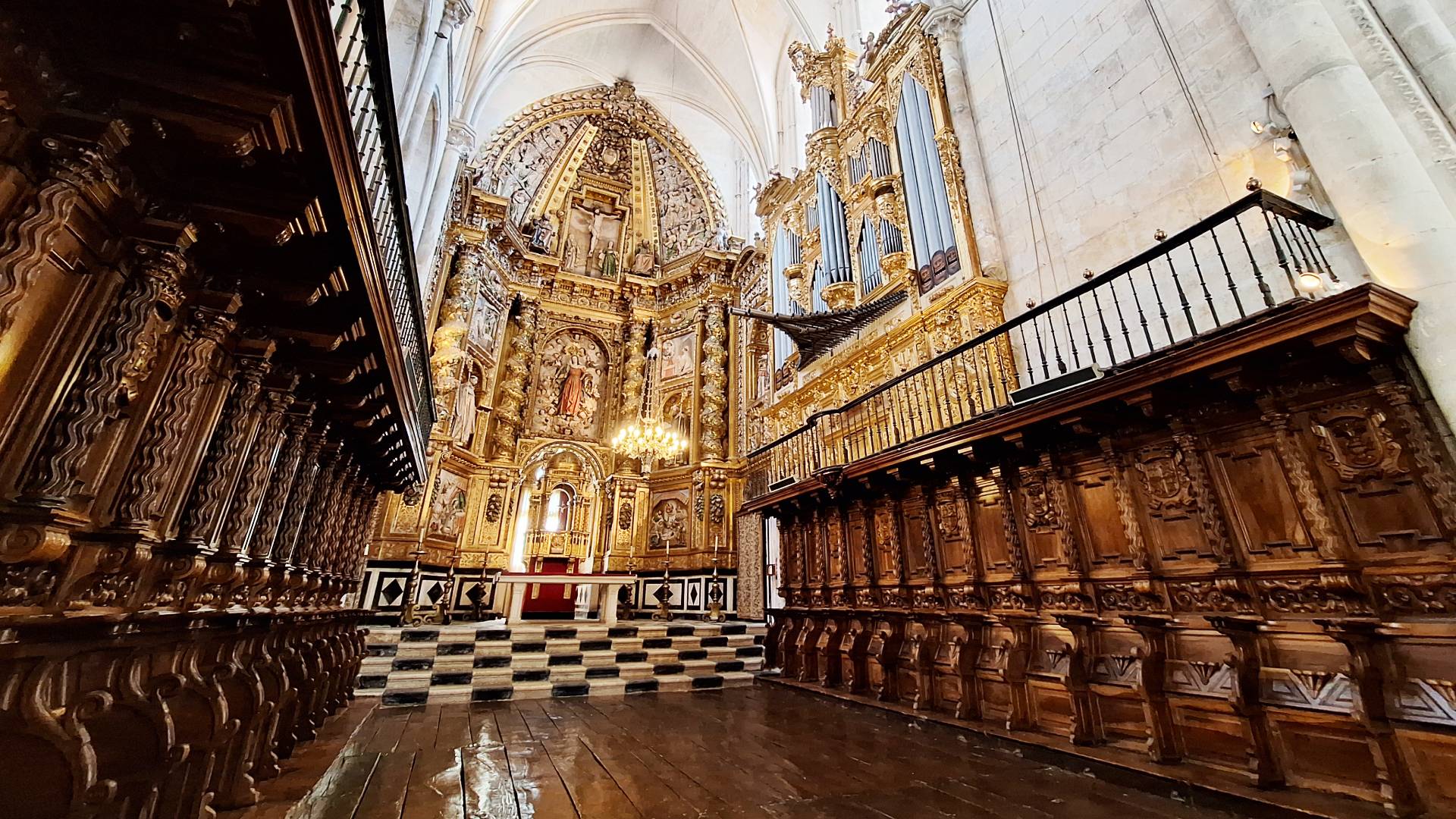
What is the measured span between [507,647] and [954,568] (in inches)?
200

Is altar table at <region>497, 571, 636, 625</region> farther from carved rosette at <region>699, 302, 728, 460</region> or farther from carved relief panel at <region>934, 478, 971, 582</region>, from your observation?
carved rosette at <region>699, 302, 728, 460</region>

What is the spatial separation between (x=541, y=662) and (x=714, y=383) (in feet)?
28.1

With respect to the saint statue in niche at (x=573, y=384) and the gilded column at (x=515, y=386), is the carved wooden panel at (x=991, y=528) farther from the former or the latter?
the saint statue in niche at (x=573, y=384)

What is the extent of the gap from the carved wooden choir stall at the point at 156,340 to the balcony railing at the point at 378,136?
0.02 metres

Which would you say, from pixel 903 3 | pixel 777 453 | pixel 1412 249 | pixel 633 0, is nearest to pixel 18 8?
pixel 1412 249

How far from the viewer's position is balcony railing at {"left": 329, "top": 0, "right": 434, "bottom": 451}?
2.48 metres

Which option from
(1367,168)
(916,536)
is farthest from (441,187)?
(1367,168)

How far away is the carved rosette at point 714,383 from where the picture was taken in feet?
44.0

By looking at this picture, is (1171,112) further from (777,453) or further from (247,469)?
(247,469)

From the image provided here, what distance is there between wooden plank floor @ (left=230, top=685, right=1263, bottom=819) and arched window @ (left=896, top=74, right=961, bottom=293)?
5.36 meters

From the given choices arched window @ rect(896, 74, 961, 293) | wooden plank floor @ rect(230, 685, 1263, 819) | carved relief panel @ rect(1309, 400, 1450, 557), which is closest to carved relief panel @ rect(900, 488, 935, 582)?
wooden plank floor @ rect(230, 685, 1263, 819)

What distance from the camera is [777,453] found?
32.5 feet

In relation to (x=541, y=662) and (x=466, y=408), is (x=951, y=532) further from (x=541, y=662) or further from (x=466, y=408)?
(x=466, y=408)

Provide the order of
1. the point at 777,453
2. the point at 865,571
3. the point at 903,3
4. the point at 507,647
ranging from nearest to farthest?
1. the point at 865,571
2. the point at 507,647
3. the point at 903,3
4. the point at 777,453
